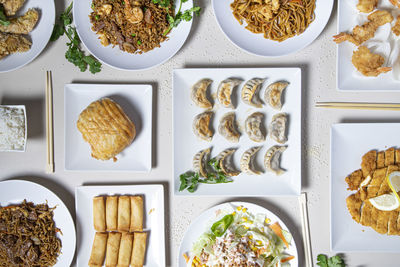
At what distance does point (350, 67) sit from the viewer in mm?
2879

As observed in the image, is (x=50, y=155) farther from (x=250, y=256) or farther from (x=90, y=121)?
(x=250, y=256)

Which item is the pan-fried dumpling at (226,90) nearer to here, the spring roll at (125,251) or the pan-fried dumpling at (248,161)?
the pan-fried dumpling at (248,161)

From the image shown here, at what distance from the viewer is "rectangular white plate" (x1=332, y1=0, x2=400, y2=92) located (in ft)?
9.36

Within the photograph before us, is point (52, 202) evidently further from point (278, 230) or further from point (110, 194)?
point (278, 230)

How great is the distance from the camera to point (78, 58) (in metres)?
2.93

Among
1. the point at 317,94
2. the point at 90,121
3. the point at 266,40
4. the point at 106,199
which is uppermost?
the point at 266,40

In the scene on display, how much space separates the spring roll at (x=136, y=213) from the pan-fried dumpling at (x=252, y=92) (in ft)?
4.16

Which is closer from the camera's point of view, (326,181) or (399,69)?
(399,69)

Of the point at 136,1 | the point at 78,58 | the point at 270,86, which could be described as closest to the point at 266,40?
the point at 270,86

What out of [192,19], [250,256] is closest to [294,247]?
[250,256]

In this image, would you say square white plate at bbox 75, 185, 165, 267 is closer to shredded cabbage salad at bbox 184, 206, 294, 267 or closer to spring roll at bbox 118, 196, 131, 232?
spring roll at bbox 118, 196, 131, 232

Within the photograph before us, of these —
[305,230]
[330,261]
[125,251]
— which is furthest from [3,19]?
[330,261]

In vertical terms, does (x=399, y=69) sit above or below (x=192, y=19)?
below

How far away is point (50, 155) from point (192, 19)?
5.64ft
